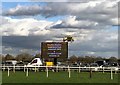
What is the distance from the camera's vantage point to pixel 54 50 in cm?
5553

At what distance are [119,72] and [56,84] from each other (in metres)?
21.4

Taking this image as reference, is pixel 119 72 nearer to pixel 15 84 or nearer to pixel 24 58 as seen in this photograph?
pixel 15 84

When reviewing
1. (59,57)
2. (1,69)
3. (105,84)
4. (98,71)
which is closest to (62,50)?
(59,57)

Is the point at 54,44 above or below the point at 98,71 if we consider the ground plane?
above

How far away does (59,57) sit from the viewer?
2205 inches

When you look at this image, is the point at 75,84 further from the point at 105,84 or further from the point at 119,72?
the point at 119,72

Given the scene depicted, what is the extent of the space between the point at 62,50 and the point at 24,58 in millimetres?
51548

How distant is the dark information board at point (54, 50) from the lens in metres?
55.3

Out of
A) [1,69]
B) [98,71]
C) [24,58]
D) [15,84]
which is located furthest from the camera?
[24,58]

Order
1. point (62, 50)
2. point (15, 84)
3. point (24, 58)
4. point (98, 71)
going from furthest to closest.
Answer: point (24, 58) < point (62, 50) < point (98, 71) < point (15, 84)

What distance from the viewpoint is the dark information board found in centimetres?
5531

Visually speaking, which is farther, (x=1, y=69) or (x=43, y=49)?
(x=43, y=49)

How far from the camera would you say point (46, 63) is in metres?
57.9

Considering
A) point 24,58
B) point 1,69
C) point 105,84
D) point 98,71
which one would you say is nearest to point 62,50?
point 98,71
